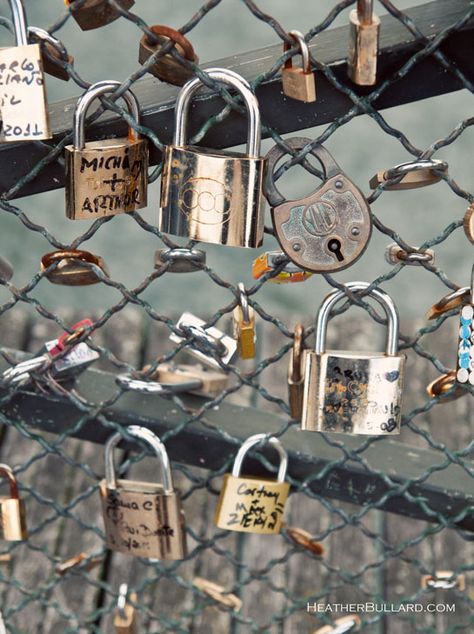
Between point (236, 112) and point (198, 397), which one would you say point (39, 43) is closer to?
point (236, 112)

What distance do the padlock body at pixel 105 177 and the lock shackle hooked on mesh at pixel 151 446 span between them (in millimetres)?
313

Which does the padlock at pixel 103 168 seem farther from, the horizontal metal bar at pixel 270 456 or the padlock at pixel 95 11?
the horizontal metal bar at pixel 270 456

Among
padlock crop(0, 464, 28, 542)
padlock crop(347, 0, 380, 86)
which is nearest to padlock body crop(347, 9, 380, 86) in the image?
padlock crop(347, 0, 380, 86)

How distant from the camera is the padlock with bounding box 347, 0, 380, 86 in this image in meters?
0.82

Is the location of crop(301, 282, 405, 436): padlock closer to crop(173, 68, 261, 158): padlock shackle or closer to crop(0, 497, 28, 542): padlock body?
crop(173, 68, 261, 158): padlock shackle

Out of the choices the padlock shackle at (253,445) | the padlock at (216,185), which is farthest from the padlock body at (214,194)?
the padlock shackle at (253,445)

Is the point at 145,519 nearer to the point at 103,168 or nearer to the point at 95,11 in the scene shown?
the point at 103,168

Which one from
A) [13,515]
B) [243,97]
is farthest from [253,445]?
[243,97]

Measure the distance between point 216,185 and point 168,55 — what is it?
12 centimetres

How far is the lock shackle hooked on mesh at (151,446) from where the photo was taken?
1122 mm

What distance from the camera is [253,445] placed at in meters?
1.14

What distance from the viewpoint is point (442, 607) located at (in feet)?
4.92

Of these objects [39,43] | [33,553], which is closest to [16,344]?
[33,553]

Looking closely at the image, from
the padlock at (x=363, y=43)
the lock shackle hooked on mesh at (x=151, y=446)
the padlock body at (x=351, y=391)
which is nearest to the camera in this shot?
the padlock at (x=363, y=43)
